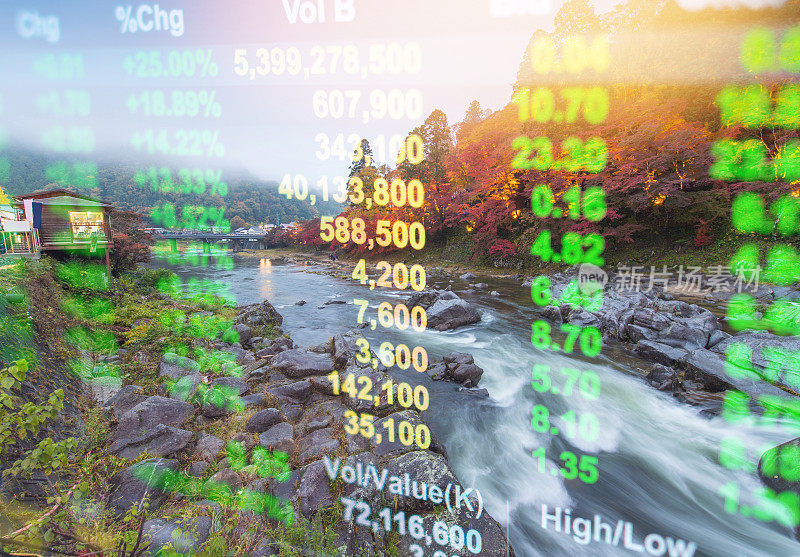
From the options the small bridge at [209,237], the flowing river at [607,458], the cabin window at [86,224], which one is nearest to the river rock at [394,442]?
the flowing river at [607,458]

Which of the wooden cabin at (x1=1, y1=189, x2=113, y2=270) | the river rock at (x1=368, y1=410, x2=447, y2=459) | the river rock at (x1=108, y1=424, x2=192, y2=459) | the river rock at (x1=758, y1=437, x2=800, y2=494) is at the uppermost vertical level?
the wooden cabin at (x1=1, y1=189, x2=113, y2=270)

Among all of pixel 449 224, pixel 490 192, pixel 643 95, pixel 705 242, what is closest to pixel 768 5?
pixel 643 95

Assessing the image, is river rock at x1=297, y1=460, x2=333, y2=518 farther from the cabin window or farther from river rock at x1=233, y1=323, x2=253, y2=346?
the cabin window

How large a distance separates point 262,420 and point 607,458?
22.3 feet

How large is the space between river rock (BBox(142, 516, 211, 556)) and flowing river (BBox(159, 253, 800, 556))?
405 cm

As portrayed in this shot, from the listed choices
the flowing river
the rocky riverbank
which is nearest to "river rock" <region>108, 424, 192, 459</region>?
the rocky riverbank

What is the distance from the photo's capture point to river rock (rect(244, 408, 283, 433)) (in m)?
5.36

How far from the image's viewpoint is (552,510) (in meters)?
4.96

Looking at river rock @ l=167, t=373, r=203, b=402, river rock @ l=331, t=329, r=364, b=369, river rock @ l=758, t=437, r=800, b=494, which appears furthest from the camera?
river rock @ l=331, t=329, r=364, b=369

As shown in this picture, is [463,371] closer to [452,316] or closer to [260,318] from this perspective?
[452,316]

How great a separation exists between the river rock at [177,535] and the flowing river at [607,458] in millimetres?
4053

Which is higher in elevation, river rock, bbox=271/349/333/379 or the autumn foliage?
the autumn foliage

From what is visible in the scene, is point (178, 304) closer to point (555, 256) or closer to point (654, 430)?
point (654, 430)

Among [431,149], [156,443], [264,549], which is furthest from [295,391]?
[431,149]
